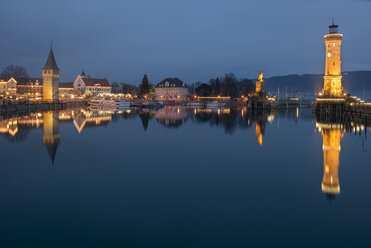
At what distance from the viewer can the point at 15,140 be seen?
21.3 meters

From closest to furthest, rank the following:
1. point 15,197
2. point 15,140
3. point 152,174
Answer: point 15,197
point 152,174
point 15,140

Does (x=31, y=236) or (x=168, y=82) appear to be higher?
(x=168, y=82)

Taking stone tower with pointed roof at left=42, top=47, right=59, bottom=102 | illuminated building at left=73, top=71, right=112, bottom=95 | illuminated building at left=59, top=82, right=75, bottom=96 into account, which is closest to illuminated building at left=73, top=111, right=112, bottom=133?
stone tower with pointed roof at left=42, top=47, right=59, bottom=102

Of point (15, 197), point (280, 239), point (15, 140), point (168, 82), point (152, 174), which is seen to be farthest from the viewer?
point (168, 82)

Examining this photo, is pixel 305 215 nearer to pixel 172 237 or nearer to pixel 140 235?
pixel 172 237

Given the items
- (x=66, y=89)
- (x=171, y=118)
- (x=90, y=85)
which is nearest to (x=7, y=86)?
(x=66, y=89)

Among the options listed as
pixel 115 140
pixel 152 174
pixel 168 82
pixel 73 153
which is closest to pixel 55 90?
pixel 168 82

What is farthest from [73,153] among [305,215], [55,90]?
[55,90]

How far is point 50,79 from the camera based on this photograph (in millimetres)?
65688

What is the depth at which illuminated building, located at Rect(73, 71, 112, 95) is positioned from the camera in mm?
104562

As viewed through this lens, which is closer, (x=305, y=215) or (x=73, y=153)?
Result: (x=305, y=215)

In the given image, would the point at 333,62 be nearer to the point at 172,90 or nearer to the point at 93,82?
the point at 172,90

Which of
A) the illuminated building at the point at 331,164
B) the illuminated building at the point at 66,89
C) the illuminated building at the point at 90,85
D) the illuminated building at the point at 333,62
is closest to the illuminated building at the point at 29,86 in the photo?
the illuminated building at the point at 66,89

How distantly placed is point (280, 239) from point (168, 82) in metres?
99.4
